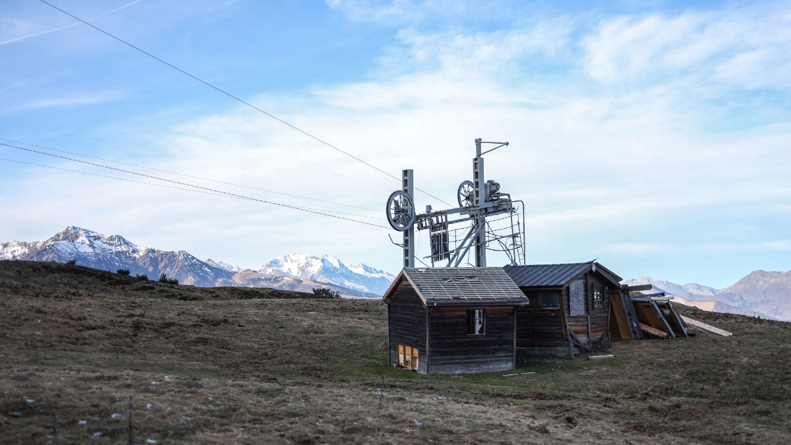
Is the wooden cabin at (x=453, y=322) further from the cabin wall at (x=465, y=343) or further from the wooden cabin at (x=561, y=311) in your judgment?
the wooden cabin at (x=561, y=311)

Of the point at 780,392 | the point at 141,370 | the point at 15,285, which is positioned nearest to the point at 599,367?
the point at 780,392

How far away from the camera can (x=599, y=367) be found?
26203mm

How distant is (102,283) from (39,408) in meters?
38.2

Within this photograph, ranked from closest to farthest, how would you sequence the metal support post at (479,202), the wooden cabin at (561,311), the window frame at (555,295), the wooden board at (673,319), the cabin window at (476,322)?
the cabin window at (476,322), the wooden cabin at (561,311), the window frame at (555,295), the wooden board at (673,319), the metal support post at (479,202)

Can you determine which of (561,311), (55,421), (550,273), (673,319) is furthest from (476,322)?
(55,421)

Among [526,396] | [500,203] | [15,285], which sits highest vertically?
[500,203]

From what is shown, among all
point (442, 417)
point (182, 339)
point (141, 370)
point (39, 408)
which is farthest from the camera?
point (182, 339)

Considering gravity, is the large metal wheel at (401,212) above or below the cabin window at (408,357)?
above

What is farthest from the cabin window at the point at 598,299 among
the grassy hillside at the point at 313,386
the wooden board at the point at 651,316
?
the wooden board at the point at 651,316

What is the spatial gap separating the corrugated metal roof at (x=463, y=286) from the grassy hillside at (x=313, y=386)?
370 centimetres

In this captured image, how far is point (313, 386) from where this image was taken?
19594 millimetres

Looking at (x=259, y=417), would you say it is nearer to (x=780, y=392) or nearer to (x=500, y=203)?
(x=780, y=392)

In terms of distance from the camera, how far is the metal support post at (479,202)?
35719mm

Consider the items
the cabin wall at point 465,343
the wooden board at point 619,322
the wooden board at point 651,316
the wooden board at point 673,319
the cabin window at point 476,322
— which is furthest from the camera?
the wooden board at point 619,322
